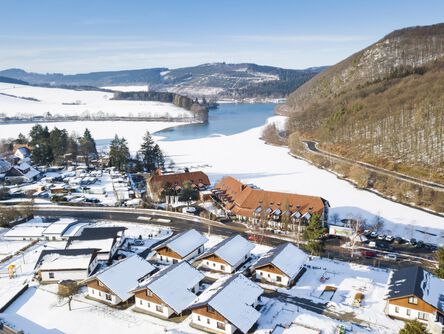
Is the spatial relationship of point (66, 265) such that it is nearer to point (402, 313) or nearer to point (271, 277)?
point (271, 277)

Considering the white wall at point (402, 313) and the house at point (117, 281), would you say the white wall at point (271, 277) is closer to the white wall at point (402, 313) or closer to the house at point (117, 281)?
the white wall at point (402, 313)

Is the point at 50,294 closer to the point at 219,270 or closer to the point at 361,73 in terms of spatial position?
the point at 219,270

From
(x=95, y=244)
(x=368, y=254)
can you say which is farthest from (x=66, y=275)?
(x=368, y=254)

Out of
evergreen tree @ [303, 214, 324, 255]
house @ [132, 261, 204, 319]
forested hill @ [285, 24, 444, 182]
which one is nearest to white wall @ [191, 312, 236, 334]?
house @ [132, 261, 204, 319]

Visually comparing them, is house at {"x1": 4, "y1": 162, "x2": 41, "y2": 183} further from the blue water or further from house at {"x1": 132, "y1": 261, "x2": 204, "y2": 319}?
the blue water

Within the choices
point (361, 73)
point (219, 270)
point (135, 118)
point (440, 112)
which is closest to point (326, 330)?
point (219, 270)

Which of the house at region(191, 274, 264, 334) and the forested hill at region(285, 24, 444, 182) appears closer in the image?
the house at region(191, 274, 264, 334)
